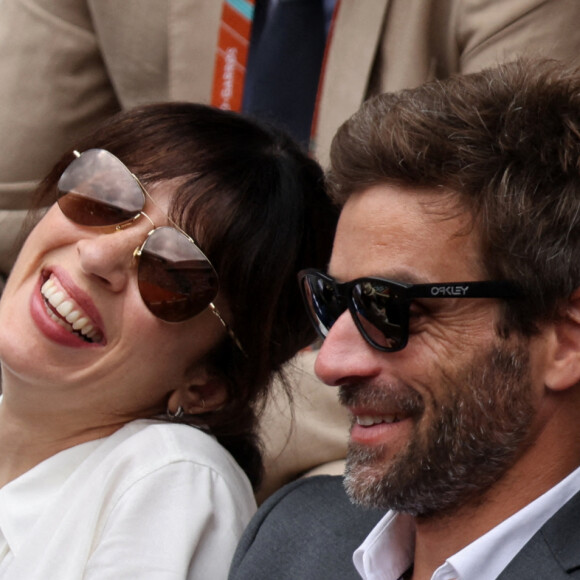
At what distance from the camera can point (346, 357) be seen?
80.0 inches

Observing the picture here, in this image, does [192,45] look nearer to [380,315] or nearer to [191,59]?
[191,59]

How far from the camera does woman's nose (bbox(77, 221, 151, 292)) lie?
7.75ft

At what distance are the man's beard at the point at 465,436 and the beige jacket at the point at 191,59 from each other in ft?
3.27

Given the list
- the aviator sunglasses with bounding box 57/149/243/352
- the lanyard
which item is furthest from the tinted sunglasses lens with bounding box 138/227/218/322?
the lanyard

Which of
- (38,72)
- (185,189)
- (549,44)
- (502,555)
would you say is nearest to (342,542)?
(502,555)

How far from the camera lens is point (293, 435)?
9.77ft

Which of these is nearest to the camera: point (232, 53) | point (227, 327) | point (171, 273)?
point (171, 273)

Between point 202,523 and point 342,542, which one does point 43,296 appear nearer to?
point 202,523

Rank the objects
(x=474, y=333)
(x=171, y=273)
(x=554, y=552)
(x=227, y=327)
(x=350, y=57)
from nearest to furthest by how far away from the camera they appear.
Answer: (x=554, y=552), (x=474, y=333), (x=171, y=273), (x=227, y=327), (x=350, y=57)

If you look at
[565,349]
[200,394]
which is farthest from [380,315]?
[200,394]

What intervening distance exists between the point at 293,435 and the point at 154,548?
0.84m

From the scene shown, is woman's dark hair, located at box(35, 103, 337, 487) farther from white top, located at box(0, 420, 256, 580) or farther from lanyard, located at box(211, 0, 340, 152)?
lanyard, located at box(211, 0, 340, 152)

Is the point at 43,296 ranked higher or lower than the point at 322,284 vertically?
lower

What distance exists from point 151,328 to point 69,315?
0.16 m
